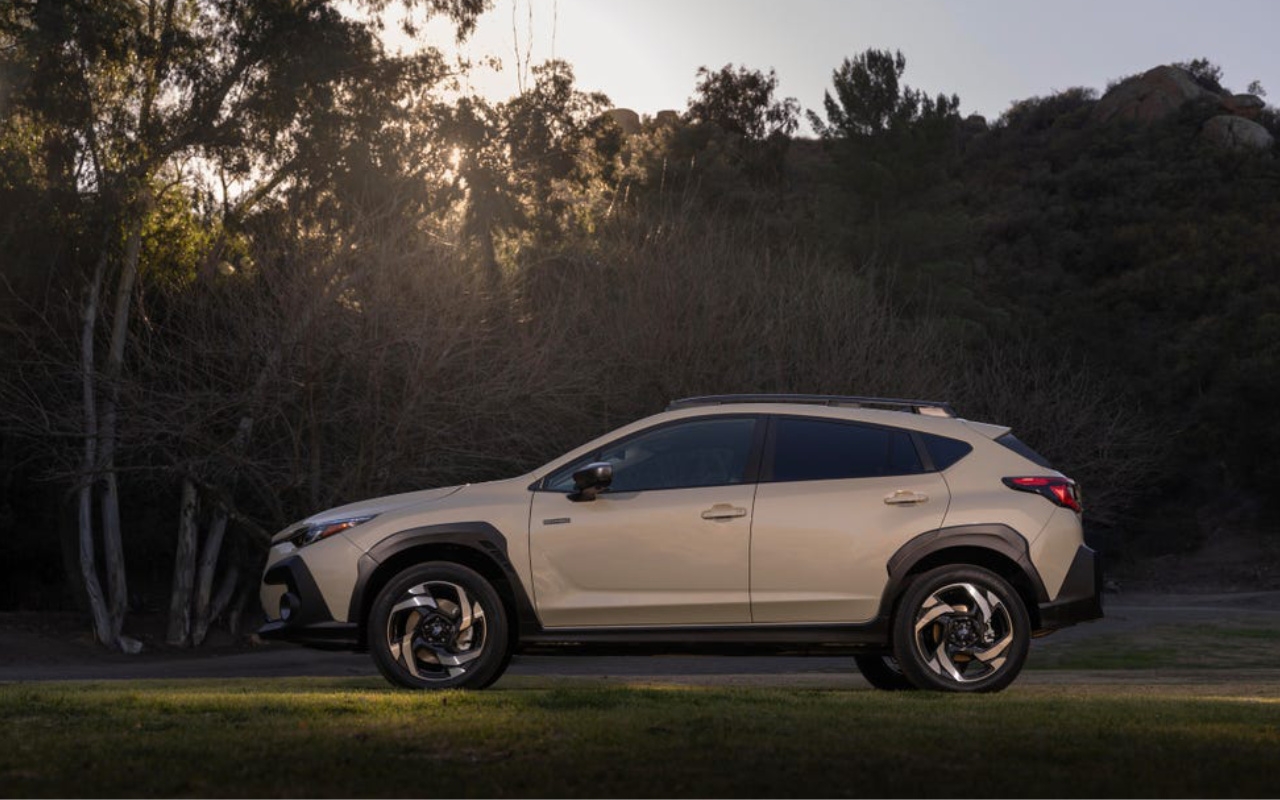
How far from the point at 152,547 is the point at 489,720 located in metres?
31.5

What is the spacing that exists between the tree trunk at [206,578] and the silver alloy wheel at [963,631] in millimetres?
23756

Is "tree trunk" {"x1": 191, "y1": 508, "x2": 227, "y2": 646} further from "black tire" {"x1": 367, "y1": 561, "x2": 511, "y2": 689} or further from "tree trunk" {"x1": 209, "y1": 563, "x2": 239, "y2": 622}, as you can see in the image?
"black tire" {"x1": 367, "y1": 561, "x2": 511, "y2": 689}

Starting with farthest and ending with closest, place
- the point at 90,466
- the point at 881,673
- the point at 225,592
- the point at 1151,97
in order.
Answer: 1. the point at 1151,97
2. the point at 225,592
3. the point at 90,466
4. the point at 881,673

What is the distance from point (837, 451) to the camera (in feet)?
33.7

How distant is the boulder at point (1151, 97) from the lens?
88.0 meters

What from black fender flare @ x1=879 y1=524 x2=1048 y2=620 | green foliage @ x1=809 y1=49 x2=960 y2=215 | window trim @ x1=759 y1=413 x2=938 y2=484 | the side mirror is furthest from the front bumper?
green foliage @ x1=809 y1=49 x2=960 y2=215

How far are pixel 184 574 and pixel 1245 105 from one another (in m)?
A: 68.9

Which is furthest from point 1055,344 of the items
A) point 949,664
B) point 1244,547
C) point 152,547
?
point 949,664

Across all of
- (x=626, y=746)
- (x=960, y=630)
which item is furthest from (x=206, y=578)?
(x=626, y=746)

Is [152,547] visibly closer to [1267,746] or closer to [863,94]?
[1267,746]

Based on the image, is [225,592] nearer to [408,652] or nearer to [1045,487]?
[408,652]

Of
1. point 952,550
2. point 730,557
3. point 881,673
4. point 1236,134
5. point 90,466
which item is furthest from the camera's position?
point 1236,134

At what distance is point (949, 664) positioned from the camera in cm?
1021

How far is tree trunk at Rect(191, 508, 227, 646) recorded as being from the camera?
32250 mm
